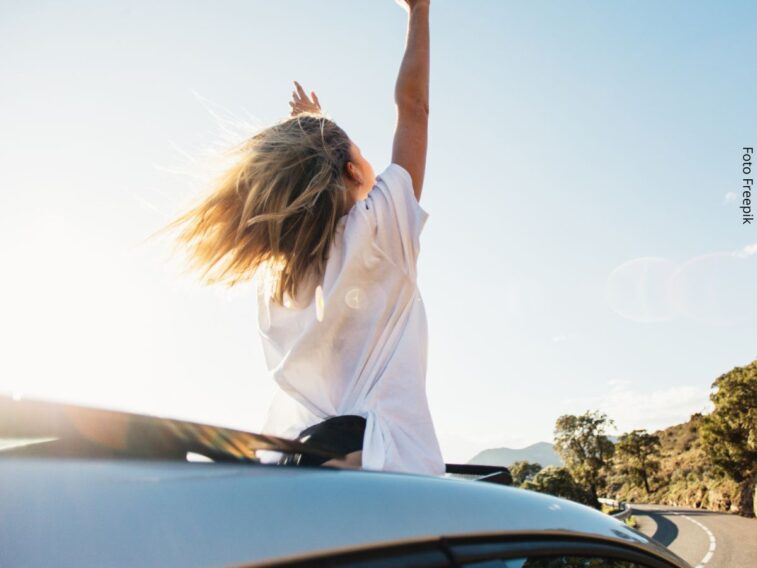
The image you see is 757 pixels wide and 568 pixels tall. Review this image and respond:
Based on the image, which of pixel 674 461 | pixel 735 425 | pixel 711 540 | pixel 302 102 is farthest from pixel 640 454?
pixel 302 102

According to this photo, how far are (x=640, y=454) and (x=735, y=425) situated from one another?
126 ft

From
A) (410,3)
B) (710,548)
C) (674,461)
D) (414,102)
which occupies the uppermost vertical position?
(410,3)

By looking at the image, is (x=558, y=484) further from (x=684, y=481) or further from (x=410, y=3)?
(x=684, y=481)

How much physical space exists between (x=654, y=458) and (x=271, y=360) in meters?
90.3

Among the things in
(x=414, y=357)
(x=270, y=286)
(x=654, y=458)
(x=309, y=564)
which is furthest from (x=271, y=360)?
(x=654, y=458)

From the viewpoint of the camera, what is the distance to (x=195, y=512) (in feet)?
2.07

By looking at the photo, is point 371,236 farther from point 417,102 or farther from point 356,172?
point 417,102

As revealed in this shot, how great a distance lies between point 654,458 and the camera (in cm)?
7794

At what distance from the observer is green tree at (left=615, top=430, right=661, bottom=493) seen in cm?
7675

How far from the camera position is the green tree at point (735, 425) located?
135ft

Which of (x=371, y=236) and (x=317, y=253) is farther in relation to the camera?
(x=317, y=253)

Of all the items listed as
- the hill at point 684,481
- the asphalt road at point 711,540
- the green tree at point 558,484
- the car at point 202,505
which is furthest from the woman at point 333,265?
the hill at point 684,481

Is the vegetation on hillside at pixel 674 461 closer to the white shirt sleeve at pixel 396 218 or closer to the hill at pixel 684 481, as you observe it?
the hill at pixel 684 481

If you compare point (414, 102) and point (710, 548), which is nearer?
point (414, 102)
